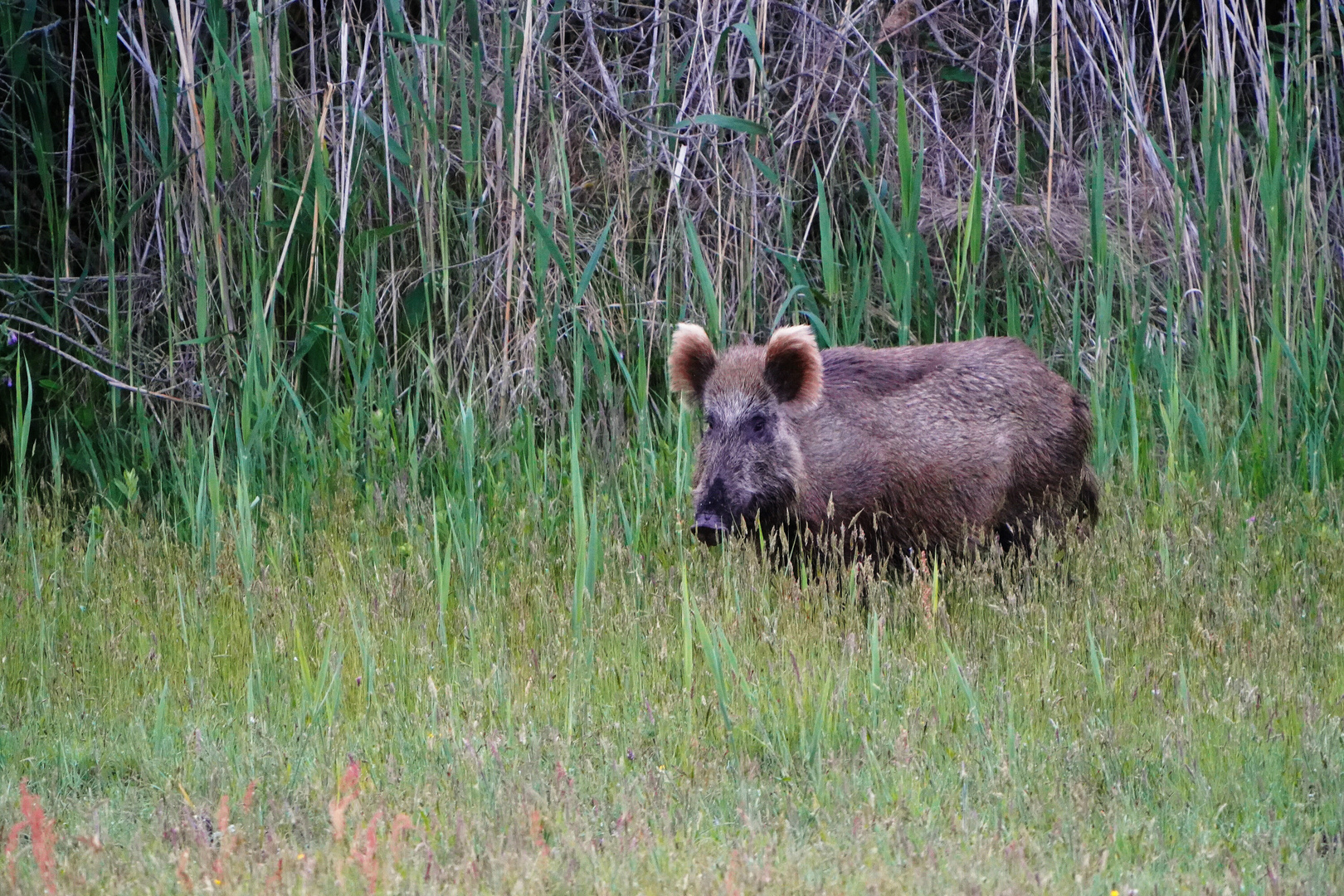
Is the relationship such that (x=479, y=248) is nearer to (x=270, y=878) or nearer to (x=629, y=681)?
(x=629, y=681)

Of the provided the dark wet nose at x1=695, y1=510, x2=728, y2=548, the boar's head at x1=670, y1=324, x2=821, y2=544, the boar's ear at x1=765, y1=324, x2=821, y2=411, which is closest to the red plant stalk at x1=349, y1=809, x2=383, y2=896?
the dark wet nose at x1=695, y1=510, x2=728, y2=548

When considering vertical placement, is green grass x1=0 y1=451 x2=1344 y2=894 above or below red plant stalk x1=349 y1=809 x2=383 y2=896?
below

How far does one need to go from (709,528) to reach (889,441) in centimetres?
84

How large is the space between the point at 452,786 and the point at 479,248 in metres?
3.49

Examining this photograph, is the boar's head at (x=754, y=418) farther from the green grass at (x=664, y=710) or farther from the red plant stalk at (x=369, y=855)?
the red plant stalk at (x=369, y=855)

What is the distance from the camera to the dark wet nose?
4.34 m

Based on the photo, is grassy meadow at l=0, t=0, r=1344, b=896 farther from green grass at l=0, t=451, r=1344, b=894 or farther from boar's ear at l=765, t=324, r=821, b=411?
boar's ear at l=765, t=324, r=821, b=411

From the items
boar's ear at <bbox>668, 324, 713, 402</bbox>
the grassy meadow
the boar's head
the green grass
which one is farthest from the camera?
boar's ear at <bbox>668, 324, 713, 402</bbox>

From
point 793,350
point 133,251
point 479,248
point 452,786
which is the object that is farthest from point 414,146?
point 452,786

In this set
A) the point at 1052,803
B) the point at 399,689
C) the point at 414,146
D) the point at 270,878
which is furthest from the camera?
the point at 414,146

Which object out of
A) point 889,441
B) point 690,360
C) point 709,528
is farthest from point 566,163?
point 709,528

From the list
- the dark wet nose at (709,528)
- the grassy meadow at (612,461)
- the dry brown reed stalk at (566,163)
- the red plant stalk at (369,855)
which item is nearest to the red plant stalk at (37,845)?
the grassy meadow at (612,461)

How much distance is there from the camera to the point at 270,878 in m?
2.31

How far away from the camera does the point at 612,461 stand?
532cm
